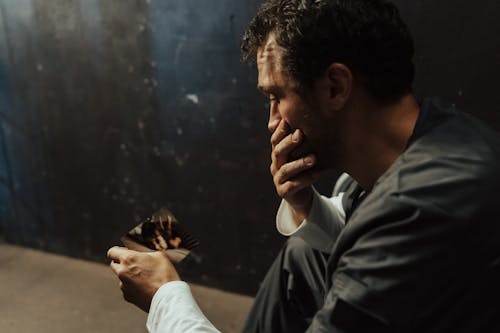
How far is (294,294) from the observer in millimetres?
1159

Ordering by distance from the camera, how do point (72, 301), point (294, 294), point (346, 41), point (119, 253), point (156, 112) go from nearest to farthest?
point (346, 41) < point (119, 253) < point (294, 294) < point (156, 112) < point (72, 301)

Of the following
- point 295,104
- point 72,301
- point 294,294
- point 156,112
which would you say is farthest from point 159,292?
point 72,301

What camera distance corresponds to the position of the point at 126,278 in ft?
3.24

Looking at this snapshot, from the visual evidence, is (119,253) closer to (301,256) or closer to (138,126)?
(301,256)

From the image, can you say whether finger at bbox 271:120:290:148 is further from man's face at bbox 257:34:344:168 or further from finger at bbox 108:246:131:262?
finger at bbox 108:246:131:262

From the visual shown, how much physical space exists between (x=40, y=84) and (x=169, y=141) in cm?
72

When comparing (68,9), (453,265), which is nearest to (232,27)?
(68,9)

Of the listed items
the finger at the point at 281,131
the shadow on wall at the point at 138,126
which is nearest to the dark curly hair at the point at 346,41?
the finger at the point at 281,131

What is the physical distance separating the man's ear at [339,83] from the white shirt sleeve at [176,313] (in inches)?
19.4

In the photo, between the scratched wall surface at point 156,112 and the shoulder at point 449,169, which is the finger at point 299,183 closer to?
the shoulder at point 449,169

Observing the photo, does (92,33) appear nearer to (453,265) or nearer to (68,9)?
(68,9)

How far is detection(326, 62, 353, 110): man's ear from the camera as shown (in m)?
0.86

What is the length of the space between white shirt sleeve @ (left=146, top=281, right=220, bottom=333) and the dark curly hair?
0.49 meters

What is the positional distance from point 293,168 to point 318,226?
238 millimetres
